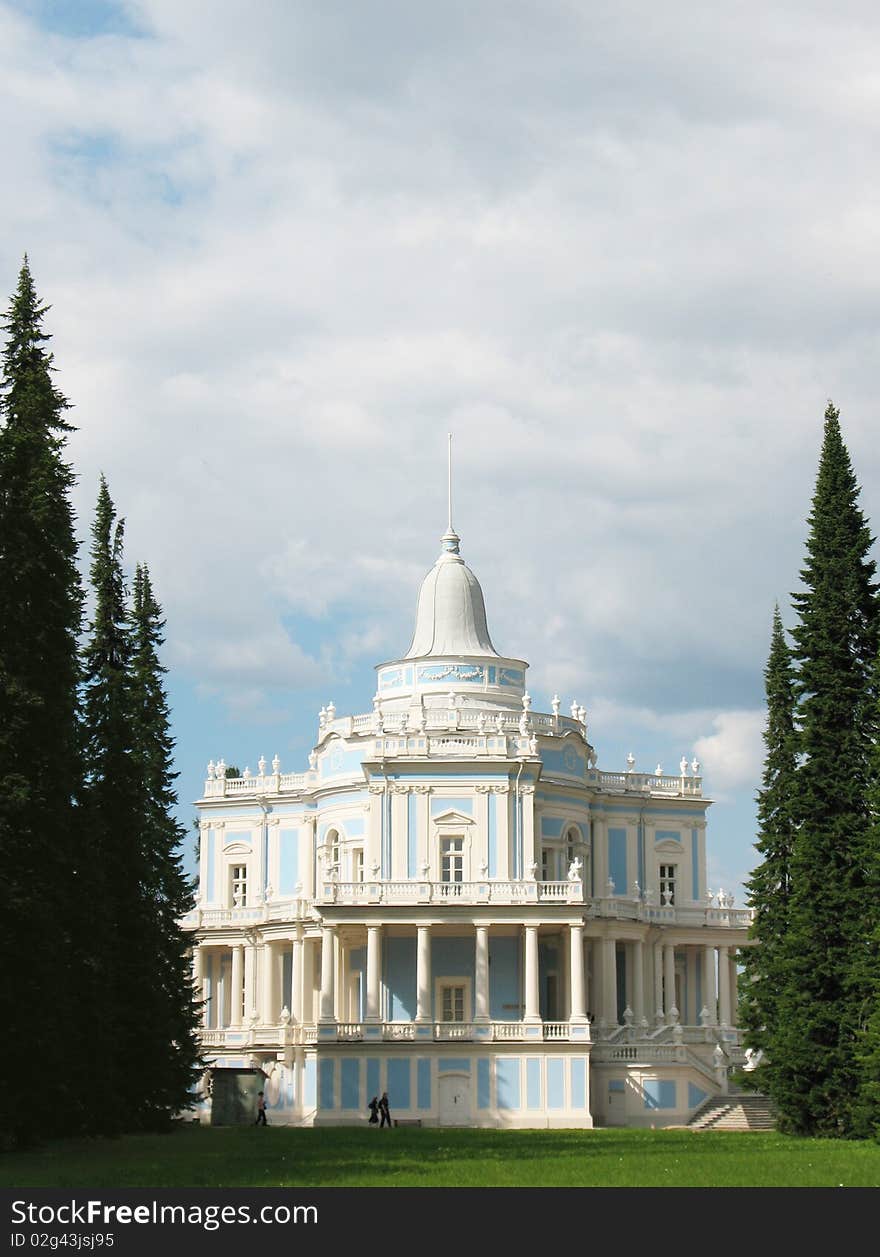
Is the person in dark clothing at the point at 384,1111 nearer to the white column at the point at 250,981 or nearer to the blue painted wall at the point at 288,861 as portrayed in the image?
the white column at the point at 250,981

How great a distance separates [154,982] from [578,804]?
23.3m

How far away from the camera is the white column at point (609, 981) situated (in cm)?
6656

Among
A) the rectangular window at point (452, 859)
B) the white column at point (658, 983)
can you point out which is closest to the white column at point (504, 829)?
the rectangular window at point (452, 859)

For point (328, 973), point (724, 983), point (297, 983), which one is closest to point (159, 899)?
point (328, 973)

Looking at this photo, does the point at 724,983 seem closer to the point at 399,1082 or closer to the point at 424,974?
the point at 424,974

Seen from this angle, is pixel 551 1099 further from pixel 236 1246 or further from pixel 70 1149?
pixel 236 1246

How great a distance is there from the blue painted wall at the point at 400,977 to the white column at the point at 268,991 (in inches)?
377

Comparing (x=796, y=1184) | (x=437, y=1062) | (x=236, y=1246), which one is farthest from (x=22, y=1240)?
(x=437, y=1062)

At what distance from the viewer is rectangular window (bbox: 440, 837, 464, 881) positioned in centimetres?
6456

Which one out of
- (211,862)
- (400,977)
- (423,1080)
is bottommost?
(423,1080)

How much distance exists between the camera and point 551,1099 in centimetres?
5769

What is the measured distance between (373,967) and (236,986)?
15701mm

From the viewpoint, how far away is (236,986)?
74438 mm

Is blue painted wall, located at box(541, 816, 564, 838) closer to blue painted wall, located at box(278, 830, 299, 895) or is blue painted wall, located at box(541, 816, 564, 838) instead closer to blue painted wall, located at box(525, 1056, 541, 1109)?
blue painted wall, located at box(525, 1056, 541, 1109)
